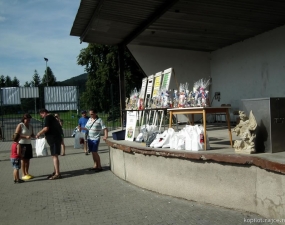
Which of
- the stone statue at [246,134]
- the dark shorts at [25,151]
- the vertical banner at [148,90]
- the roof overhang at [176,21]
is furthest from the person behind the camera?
Result: the roof overhang at [176,21]

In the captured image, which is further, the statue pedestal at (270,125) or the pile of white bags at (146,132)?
the pile of white bags at (146,132)

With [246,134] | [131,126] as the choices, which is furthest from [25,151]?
[246,134]

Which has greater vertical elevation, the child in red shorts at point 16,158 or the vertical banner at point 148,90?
the vertical banner at point 148,90

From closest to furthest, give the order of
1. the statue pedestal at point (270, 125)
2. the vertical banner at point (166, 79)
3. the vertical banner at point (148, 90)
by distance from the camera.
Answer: the statue pedestal at point (270, 125) < the vertical banner at point (166, 79) < the vertical banner at point (148, 90)

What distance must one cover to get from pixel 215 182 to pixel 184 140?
3.59ft

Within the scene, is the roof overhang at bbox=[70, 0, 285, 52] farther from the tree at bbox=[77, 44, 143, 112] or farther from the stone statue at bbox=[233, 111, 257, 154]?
the tree at bbox=[77, 44, 143, 112]

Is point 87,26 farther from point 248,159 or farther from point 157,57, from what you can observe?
point 248,159

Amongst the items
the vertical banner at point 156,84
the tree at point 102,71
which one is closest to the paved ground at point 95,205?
the vertical banner at point 156,84

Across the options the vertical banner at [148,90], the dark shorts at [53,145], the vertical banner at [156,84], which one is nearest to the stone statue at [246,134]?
the vertical banner at [156,84]

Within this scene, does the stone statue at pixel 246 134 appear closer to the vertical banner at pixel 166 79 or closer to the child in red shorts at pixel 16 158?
the vertical banner at pixel 166 79

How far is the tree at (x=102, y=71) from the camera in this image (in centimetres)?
2705

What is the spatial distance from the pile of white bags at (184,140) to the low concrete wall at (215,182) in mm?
293

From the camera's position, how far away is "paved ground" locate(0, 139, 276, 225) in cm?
473

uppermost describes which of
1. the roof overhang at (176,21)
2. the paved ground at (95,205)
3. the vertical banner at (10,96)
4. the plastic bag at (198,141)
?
the roof overhang at (176,21)
